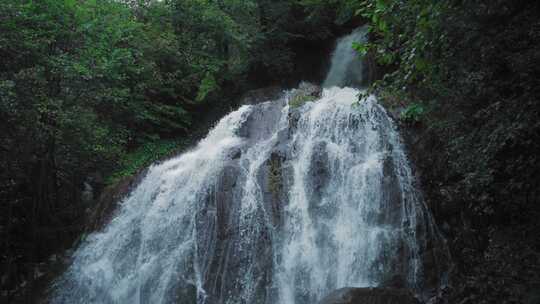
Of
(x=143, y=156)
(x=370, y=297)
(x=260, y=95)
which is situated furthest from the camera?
(x=260, y=95)

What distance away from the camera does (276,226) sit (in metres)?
8.71

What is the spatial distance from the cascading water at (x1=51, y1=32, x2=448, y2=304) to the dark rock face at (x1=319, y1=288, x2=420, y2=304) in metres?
1.50

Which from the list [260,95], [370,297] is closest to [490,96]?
[370,297]

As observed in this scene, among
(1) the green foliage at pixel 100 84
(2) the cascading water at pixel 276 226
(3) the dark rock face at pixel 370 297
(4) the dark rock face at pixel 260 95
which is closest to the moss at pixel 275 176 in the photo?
(2) the cascading water at pixel 276 226

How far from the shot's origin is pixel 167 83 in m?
15.1

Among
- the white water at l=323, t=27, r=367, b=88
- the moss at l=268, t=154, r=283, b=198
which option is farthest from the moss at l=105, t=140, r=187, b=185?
the white water at l=323, t=27, r=367, b=88

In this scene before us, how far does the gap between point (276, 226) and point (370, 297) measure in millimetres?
3270

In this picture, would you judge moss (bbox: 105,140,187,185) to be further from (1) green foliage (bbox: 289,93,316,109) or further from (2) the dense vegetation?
(2) the dense vegetation

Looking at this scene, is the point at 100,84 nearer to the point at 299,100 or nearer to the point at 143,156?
the point at 143,156

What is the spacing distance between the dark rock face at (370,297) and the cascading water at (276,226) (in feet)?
4.93

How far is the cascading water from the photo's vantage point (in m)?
7.86

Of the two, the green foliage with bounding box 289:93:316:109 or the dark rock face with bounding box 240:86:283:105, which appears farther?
the dark rock face with bounding box 240:86:283:105

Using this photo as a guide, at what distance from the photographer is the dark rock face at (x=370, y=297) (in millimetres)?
5785

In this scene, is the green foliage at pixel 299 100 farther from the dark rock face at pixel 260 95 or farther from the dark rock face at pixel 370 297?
the dark rock face at pixel 370 297
